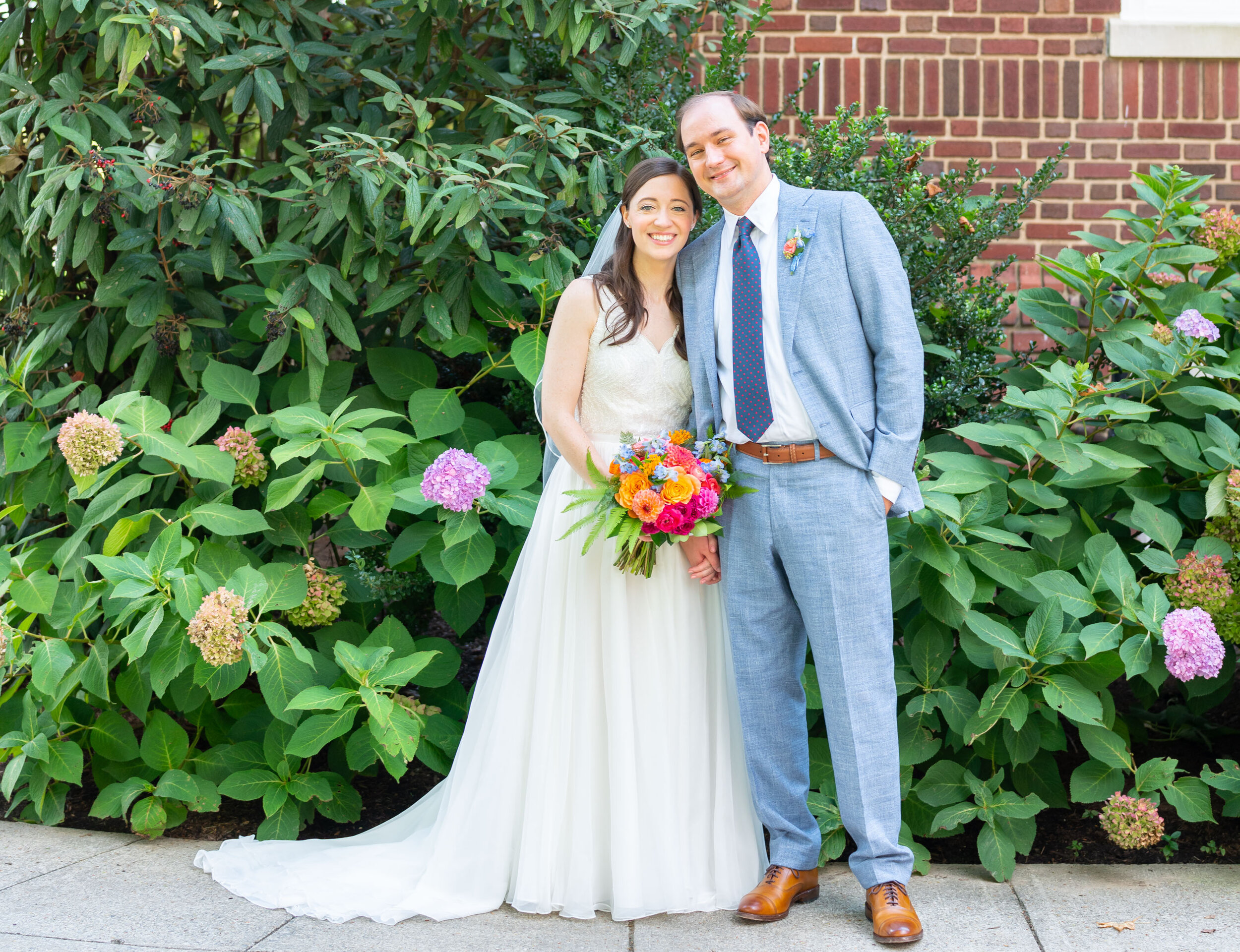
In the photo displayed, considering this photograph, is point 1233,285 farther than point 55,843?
Yes

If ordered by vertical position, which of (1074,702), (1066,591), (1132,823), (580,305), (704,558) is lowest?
(1132,823)

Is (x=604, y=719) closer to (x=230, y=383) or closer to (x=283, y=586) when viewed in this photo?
(x=283, y=586)

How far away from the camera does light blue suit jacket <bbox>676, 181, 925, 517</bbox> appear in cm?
256

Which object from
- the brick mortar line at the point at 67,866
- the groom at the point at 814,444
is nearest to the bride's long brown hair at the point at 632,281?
the groom at the point at 814,444

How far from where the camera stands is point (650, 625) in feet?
9.42

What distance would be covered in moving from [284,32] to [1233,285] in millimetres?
3331

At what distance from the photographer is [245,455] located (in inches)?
126

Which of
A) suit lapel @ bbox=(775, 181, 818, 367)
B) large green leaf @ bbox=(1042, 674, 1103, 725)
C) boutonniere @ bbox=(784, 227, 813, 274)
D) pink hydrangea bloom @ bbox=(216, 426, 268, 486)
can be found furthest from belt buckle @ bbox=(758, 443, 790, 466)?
pink hydrangea bloom @ bbox=(216, 426, 268, 486)

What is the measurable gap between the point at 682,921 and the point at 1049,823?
1392 millimetres

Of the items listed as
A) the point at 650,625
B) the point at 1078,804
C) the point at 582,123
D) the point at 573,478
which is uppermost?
the point at 582,123

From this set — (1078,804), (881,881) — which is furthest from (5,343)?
(1078,804)

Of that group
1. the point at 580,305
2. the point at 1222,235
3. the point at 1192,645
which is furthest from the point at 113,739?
the point at 1222,235

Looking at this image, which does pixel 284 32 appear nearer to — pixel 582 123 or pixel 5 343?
pixel 582 123

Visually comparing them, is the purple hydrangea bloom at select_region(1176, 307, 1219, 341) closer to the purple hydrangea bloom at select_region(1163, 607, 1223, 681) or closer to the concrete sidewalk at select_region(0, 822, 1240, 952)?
the purple hydrangea bloom at select_region(1163, 607, 1223, 681)
